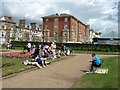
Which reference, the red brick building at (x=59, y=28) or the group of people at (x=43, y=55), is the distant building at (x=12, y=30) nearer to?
the red brick building at (x=59, y=28)

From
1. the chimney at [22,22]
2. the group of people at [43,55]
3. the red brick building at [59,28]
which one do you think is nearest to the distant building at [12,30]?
the chimney at [22,22]

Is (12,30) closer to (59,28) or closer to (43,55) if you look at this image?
(59,28)

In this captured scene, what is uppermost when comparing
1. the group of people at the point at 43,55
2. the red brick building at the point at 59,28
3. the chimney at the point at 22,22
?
the chimney at the point at 22,22

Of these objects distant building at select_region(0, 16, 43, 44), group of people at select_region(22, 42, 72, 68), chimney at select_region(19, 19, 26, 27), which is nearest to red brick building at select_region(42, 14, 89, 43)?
distant building at select_region(0, 16, 43, 44)

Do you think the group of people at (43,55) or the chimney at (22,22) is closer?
the group of people at (43,55)

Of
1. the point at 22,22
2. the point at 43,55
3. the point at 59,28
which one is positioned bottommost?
the point at 43,55

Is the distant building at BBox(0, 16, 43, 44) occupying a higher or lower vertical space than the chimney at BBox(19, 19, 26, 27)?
lower

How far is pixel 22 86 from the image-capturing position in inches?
265

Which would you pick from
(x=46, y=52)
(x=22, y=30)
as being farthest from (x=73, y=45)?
(x=22, y=30)

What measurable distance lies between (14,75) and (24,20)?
8091 centimetres

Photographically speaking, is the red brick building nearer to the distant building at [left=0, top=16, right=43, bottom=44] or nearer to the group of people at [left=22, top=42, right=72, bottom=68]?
the distant building at [left=0, top=16, right=43, bottom=44]

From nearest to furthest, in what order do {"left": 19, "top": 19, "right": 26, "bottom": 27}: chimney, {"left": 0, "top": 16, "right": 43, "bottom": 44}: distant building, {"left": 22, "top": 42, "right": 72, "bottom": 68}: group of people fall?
{"left": 22, "top": 42, "right": 72, "bottom": 68}: group of people
{"left": 0, "top": 16, "right": 43, "bottom": 44}: distant building
{"left": 19, "top": 19, "right": 26, "bottom": 27}: chimney

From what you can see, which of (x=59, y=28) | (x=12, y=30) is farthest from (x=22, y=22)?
(x=59, y=28)

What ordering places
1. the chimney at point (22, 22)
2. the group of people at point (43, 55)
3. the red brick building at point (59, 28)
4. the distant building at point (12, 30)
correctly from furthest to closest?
1. the chimney at point (22, 22)
2. the distant building at point (12, 30)
3. the red brick building at point (59, 28)
4. the group of people at point (43, 55)
